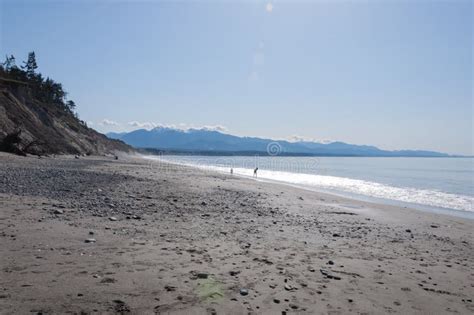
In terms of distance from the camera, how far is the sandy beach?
456 cm

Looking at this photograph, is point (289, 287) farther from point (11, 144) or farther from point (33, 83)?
point (33, 83)

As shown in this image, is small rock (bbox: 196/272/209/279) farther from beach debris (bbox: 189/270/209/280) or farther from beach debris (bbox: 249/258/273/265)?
beach debris (bbox: 249/258/273/265)

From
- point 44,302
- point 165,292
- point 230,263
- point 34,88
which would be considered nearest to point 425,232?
point 230,263

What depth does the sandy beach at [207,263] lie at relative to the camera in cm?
456

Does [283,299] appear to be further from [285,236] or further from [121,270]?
[285,236]

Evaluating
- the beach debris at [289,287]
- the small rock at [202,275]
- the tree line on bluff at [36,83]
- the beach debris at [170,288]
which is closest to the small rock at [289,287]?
the beach debris at [289,287]

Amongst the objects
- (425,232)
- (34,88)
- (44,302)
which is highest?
(34,88)

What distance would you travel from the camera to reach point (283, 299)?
4.89m

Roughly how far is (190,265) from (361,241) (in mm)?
5607

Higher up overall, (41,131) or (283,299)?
(41,131)

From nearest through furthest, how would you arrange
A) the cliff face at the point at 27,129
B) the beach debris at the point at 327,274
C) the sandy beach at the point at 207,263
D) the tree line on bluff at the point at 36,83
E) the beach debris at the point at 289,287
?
the sandy beach at the point at 207,263 → the beach debris at the point at 289,287 → the beach debris at the point at 327,274 → the cliff face at the point at 27,129 → the tree line on bluff at the point at 36,83

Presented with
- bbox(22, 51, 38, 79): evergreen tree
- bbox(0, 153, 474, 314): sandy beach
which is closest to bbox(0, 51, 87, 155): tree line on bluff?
bbox(22, 51, 38, 79): evergreen tree

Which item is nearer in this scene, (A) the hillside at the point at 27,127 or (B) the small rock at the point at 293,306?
(B) the small rock at the point at 293,306

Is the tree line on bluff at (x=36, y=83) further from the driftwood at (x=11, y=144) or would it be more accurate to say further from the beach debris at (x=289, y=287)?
the beach debris at (x=289, y=287)
